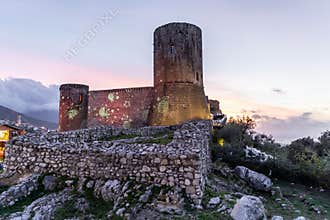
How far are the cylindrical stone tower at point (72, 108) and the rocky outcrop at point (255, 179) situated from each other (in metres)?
18.5

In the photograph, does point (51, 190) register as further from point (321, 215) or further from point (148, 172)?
point (321, 215)

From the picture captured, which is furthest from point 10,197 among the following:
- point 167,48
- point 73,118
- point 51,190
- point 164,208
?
point 73,118

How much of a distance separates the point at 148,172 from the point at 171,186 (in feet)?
2.37

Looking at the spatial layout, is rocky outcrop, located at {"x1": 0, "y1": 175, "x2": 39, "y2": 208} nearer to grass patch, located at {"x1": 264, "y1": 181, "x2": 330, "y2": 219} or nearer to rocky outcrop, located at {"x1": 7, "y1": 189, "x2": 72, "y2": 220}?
rocky outcrop, located at {"x1": 7, "y1": 189, "x2": 72, "y2": 220}

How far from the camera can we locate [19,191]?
7.18m

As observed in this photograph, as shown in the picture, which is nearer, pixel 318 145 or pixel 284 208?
pixel 284 208

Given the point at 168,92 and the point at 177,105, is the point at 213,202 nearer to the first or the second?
the point at 177,105

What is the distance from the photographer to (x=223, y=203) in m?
6.53

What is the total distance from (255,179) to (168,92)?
1232cm

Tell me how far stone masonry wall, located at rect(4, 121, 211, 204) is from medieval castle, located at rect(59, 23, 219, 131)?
1281 centimetres

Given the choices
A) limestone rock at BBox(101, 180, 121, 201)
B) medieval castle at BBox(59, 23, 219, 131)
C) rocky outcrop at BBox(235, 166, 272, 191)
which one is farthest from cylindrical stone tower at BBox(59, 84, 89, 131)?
limestone rock at BBox(101, 180, 121, 201)

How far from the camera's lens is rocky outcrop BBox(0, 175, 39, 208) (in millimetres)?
6852

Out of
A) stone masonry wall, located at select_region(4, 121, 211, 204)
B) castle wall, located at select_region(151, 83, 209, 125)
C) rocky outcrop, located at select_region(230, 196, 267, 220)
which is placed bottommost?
rocky outcrop, located at select_region(230, 196, 267, 220)

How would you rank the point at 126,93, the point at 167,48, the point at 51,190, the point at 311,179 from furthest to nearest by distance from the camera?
the point at 126,93 → the point at 167,48 → the point at 311,179 → the point at 51,190
